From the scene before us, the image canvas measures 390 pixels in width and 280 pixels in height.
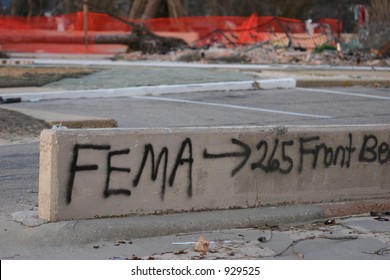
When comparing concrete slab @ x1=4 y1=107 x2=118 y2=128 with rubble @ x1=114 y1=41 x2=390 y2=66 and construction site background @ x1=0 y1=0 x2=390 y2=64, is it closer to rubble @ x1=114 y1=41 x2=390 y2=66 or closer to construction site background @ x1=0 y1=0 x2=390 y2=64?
rubble @ x1=114 y1=41 x2=390 y2=66

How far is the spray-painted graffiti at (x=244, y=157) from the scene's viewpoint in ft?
25.7

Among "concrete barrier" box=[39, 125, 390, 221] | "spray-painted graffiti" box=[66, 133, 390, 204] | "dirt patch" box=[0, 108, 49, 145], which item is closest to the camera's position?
"concrete barrier" box=[39, 125, 390, 221]

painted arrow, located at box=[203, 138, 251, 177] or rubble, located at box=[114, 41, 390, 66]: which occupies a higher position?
painted arrow, located at box=[203, 138, 251, 177]

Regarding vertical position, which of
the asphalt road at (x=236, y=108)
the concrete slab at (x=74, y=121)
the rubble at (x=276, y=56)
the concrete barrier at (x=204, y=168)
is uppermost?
the concrete barrier at (x=204, y=168)

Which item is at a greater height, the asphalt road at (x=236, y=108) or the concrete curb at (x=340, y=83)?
the concrete curb at (x=340, y=83)

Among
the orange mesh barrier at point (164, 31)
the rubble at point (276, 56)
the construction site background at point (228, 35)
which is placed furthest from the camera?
the orange mesh barrier at point (164, 31)

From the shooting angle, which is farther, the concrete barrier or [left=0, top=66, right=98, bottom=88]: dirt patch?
[left=0, top=66, right=98, bottom=88]: dirt patch

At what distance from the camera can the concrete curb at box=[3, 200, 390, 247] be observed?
24.4ft

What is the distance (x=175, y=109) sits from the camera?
16.0m

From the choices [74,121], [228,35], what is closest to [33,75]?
[74,121]

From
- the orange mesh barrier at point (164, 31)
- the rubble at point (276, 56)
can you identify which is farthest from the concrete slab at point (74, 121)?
the orange mesh barrier at point (164, 31)

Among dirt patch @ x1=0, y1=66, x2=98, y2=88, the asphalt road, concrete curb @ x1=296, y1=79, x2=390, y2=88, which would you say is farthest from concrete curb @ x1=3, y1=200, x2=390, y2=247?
dirt patch @ x1=0, y1=66, x2=98, y2=88

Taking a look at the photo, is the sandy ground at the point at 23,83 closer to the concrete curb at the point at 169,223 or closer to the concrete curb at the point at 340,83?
the concrete curb at the point at 169,223

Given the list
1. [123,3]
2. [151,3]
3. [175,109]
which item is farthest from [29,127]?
[123,3]
